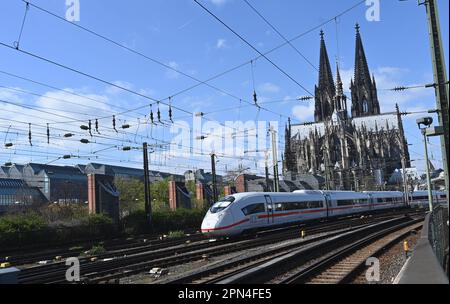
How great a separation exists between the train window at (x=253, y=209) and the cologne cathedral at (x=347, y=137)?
70.3 m

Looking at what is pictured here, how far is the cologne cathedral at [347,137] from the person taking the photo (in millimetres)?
106812

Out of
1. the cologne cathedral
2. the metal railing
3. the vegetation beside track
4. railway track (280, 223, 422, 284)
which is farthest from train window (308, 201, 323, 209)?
the cologne cathedral

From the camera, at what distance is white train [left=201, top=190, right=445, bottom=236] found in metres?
26.3

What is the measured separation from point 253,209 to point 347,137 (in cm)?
8853

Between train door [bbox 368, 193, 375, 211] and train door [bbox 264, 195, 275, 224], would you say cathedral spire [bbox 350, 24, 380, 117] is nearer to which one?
train door [bbox 368, 193, 375, 211]

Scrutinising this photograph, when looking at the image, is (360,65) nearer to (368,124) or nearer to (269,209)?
(368,124)

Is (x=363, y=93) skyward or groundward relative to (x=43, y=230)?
skyward

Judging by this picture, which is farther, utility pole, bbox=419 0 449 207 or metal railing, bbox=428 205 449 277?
utility pole, bbox=419 0 449 207

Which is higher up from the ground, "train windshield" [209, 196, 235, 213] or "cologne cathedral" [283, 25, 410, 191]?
"cologne cathedral" [283, 25, 410, 191]

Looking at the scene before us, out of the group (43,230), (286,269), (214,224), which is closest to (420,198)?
(214,224)

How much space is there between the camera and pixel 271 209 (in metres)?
30.4

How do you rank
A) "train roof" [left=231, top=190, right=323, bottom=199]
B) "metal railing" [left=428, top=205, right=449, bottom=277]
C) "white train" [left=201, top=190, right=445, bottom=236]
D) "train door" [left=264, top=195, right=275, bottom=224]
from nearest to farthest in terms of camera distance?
"metal railing" [left=428, top=205, right=449, bottom=277], "white train" [left=201, top=190, right=445, bottom=236], "train roof" [left=231, top=190, right=323, bottom=199], "train door" [left=264, top=195, right=275, bottom=224]

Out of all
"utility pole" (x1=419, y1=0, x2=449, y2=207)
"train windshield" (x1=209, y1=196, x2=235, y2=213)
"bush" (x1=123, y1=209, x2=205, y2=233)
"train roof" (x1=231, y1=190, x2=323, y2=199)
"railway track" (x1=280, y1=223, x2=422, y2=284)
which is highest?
→ "utility pole" (x1=419, y1=0, x2=449, y2=207)

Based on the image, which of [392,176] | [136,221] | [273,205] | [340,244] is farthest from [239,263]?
[392,176]
